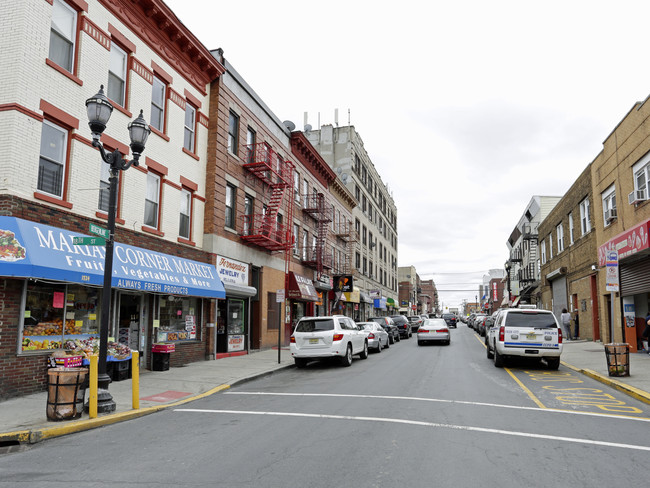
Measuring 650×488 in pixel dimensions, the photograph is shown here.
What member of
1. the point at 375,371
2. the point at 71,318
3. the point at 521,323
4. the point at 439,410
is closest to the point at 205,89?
the point at 71,318

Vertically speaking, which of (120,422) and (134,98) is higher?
(134,98)

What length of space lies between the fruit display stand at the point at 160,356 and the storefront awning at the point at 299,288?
1103 centimetres

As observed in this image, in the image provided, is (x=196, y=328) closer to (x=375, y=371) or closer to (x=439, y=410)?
(x=375, y=371)

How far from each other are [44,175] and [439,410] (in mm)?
A: 9658

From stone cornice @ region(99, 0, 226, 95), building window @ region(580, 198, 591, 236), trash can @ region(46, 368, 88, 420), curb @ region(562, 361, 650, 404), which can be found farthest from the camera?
building window @ region(580, 198, 591, 236)

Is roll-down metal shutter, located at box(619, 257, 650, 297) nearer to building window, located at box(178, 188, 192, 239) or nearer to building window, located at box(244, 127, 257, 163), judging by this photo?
building window, located at box(244, 127, 257, 163)

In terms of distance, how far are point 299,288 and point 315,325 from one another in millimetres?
9293

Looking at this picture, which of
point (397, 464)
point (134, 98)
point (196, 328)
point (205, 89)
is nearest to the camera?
point (397, 464)

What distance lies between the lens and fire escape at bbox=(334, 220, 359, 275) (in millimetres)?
36634

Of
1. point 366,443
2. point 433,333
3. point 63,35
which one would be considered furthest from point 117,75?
point 433,333

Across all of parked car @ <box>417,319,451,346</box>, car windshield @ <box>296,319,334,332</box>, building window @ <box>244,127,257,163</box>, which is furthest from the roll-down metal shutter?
building window @ <box>244,127,257,163</box>

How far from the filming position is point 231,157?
64.7ft

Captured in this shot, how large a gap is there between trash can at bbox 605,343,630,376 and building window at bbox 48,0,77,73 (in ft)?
49.2

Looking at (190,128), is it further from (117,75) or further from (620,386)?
(620,386)
